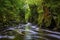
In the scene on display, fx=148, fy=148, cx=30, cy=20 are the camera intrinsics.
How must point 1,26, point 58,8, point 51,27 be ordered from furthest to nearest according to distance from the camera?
point 51,27
point 58,8
point 1,26

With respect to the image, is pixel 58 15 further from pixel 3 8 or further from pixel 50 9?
pixel 3 8

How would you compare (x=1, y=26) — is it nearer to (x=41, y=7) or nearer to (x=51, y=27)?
(x=51, y=27)

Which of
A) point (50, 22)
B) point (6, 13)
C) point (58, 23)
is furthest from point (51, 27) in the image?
point (6, 13)

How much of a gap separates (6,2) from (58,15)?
6.29m

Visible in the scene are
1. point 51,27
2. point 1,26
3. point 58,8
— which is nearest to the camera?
point 1,26

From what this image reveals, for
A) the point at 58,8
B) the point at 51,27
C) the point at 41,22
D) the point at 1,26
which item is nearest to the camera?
the point at 1,26

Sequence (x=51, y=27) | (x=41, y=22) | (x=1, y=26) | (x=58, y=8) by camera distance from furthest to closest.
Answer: (x=41, y=22) → (x=51, y=27) → (x=58, y=8) → (x=1, y=26)

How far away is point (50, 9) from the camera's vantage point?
19.3 meters

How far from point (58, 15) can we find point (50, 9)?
7.32ft

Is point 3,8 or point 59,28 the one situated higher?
point 3,8

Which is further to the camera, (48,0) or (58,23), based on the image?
(48,0)

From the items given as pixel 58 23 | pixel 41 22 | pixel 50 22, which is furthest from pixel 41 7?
pixel 58 23

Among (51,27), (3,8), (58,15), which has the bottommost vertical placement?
(51,27)

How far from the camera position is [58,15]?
17.3m
